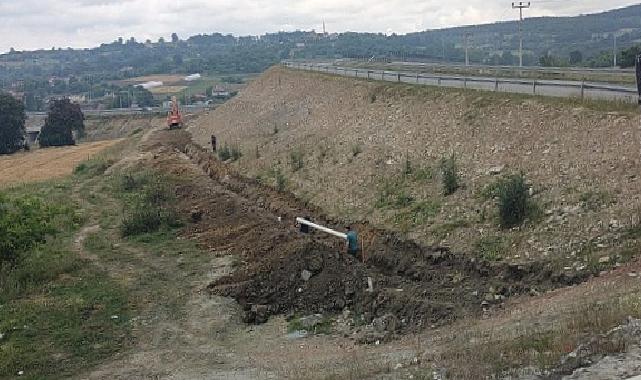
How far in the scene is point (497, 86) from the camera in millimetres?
30188

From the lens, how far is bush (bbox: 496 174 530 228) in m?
17.9

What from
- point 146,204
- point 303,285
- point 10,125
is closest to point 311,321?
point 303,285

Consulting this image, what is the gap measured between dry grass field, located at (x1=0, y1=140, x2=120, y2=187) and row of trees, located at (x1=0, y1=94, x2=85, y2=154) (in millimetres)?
8594

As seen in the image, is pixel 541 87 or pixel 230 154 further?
pixel 230 154

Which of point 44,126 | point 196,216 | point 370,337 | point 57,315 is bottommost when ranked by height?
point 44,126

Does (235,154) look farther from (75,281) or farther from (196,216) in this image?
(75,281)

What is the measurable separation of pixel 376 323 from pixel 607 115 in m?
10.5

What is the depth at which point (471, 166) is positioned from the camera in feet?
75.4

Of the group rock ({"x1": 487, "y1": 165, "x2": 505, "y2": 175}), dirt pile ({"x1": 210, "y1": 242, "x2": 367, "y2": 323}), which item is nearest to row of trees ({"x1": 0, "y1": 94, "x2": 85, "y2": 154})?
dirt pile ({"x1": 210, "y1": 242, "x2": 367, "y2": 323})

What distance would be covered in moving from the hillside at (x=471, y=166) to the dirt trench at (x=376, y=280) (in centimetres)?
59

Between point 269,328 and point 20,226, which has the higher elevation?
point 20,226

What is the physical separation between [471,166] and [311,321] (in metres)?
9.46

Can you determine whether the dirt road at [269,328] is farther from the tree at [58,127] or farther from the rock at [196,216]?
the tree at [58,127]

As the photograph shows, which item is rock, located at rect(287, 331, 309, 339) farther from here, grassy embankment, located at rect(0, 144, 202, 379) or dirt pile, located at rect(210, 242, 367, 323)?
grassy embankment, located at rect(0, 144, 202, 379)
